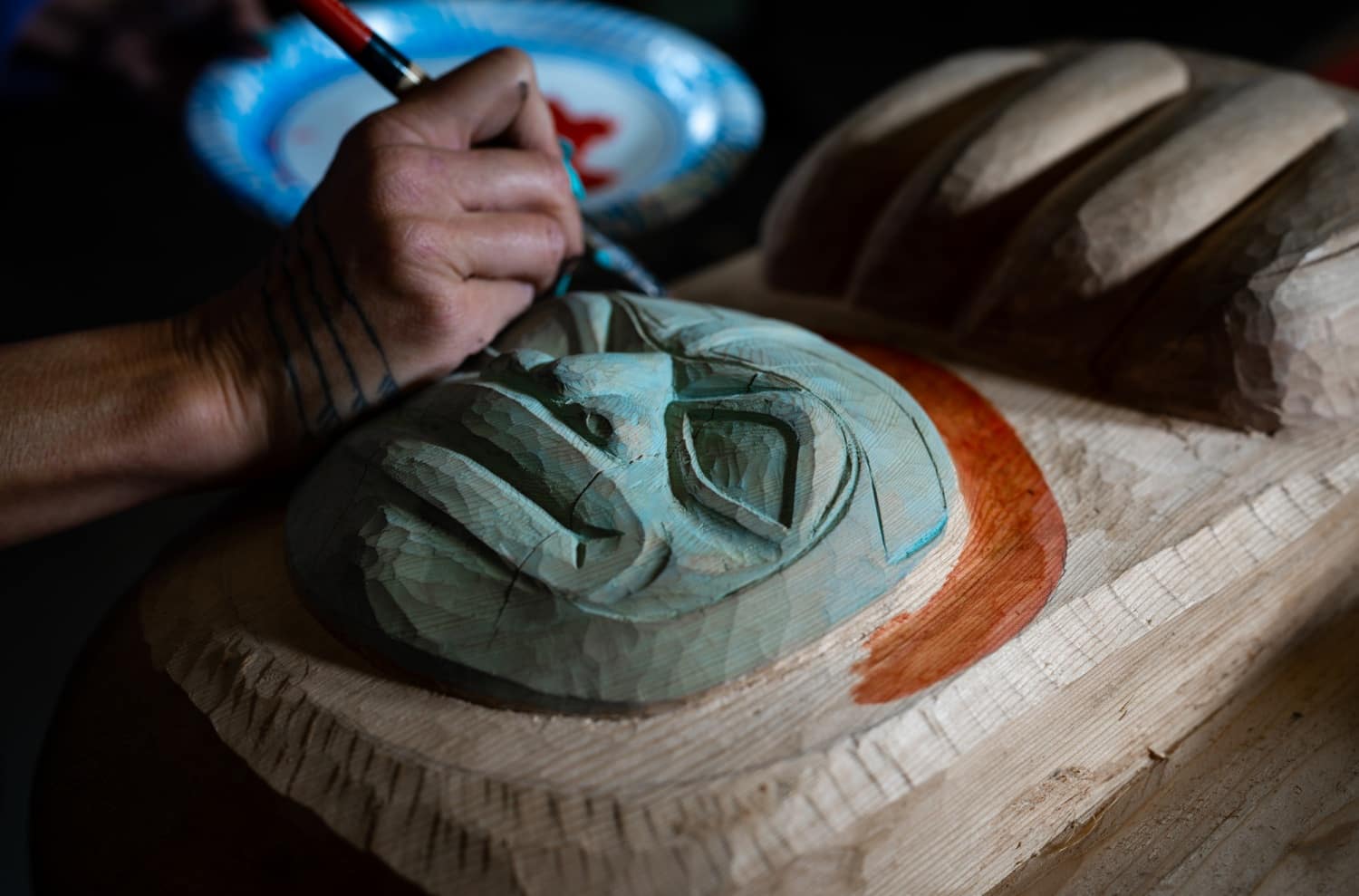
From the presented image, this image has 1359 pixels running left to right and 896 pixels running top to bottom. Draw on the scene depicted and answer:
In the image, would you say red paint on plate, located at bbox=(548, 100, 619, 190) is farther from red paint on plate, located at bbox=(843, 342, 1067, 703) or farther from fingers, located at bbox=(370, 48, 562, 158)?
red paint on plate, located at bbox=(843, 342, 1067, 703)

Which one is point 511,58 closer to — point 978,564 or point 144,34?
point 978,564

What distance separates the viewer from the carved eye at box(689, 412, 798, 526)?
106cm

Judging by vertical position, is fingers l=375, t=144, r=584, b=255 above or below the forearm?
above

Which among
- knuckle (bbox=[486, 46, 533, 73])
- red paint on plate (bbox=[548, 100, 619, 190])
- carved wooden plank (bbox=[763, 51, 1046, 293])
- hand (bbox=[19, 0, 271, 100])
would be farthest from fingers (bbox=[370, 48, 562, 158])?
hand (bbox=[19, 0, 271, 100])

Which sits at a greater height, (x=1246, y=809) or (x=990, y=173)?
(x=990, y=173)

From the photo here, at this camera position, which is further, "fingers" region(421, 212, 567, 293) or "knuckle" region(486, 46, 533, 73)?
"knuckle" region(486, 46, 533, 73)

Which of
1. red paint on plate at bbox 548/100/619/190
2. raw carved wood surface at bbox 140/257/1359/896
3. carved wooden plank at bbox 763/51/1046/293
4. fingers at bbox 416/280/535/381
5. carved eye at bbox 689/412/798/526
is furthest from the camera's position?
red paint on plate at bbox 548/100/619/190

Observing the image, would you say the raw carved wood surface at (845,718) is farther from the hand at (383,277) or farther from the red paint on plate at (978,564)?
the hand at (383,277)

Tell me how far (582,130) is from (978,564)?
166cm

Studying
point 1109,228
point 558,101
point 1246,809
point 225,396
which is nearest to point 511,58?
point 225,396

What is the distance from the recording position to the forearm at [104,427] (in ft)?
4.11

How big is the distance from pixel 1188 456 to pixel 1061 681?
459 millimetres

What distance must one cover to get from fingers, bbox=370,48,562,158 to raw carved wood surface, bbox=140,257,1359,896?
1.77 ft

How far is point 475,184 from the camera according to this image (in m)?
1.34
